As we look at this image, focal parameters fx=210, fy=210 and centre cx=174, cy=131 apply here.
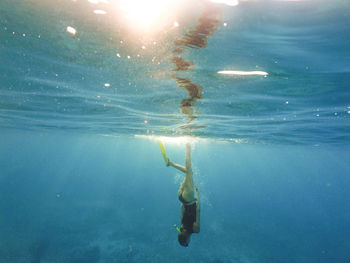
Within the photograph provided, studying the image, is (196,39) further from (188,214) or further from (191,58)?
(188,214)

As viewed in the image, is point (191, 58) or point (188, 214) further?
point (188, 214)

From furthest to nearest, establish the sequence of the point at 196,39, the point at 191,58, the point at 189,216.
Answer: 1. the point at 189,216
2. the point at 191,58
3. the point at 196,39

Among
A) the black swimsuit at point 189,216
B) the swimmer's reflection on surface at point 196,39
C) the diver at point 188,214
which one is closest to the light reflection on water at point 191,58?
the swimmer's reflection on surface at point 196,39

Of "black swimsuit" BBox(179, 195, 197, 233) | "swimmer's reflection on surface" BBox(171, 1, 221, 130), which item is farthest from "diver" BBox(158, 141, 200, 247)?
"swimmer's reflection on surface" BBox(171, 1, 221, 130)

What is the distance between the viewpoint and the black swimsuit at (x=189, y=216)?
794cm

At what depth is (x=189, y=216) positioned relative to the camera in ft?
26.5

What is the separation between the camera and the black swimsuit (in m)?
7.94

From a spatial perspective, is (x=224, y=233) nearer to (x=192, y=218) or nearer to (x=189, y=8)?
(x=192, y=218)

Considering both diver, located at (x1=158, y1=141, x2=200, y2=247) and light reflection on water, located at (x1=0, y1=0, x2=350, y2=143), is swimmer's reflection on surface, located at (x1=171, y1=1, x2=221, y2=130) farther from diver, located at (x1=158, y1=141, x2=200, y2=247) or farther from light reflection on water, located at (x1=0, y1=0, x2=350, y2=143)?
diver, located at (x1=158, y1=141, x2=200, y2=247)

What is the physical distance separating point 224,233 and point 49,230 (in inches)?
870

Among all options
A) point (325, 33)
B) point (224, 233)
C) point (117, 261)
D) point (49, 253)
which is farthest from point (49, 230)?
point (325, 33)

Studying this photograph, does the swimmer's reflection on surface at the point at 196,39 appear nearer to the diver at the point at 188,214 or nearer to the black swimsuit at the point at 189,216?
the diver at the point at 188,214

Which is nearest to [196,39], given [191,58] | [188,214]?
[191,58]

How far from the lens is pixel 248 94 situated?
10.7 meters
